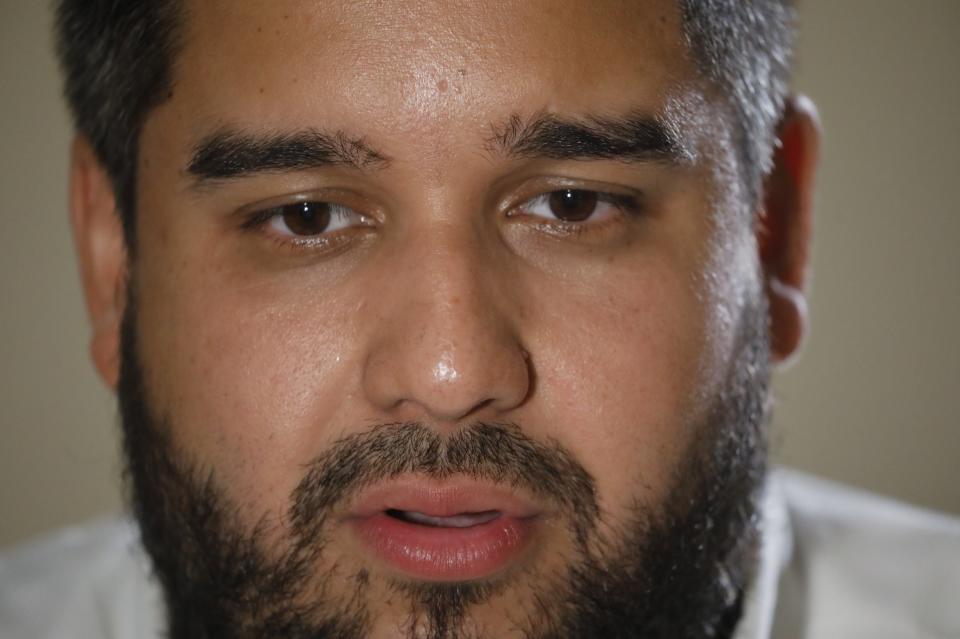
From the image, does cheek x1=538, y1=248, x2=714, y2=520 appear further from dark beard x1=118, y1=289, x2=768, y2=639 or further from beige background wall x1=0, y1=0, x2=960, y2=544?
beige background wall x1=0, y1=0, x2=960, y2=544

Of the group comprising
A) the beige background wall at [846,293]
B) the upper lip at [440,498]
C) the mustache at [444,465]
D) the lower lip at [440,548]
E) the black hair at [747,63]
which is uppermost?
the beige background wall at [846,293]

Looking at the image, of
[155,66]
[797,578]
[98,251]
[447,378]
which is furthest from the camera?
[797,578]

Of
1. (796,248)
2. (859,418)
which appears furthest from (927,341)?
(796,248)

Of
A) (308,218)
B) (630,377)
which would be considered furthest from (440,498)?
(308,218)

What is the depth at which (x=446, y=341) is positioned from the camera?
1292 mm

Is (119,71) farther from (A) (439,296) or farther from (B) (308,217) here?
(A) (439,296)

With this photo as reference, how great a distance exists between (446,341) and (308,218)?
27cm

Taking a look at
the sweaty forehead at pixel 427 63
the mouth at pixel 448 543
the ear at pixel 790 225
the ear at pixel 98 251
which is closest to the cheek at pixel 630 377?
the mouth at pixel 448 543

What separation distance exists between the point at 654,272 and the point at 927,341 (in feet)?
5.94

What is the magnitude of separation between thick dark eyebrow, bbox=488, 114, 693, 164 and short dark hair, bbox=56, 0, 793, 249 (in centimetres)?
14

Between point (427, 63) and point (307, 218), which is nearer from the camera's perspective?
point (427, 63)

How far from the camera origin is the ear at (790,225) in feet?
5.79

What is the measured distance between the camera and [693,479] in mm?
1479

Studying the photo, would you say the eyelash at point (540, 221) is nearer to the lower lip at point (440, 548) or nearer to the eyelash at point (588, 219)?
the eyelash at point (588, 219)
